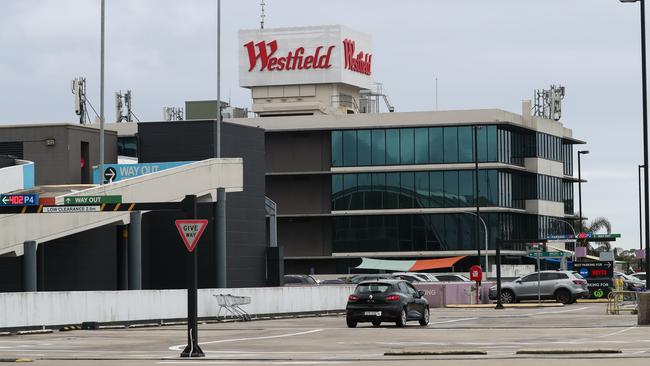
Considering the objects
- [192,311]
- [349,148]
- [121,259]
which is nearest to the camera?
[192,311]

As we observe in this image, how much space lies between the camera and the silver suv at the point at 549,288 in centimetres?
6172

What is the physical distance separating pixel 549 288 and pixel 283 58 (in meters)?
45.2

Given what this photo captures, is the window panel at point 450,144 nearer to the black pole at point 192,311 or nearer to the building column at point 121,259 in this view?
the building column at point 121,259

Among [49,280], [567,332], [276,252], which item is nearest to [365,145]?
[276,252]

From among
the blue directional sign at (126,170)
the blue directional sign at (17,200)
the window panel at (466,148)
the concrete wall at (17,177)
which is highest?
the window panel at (466,148)

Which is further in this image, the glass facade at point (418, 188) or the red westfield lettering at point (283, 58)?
the red westfield lettering at point (283, 58)

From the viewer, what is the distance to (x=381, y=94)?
10762 cm

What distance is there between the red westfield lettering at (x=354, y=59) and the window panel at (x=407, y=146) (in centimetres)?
705

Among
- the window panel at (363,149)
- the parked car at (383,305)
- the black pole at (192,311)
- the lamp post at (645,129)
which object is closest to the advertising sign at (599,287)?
the lamp post at (645,129)

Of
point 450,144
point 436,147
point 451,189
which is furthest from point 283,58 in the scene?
point 451,189

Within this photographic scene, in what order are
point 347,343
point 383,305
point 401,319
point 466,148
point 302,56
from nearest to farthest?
point 347,343 → point 401,319 → point 383,305 → point 466,148 → point 302,56

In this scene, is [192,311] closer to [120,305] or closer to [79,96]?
[120,305]

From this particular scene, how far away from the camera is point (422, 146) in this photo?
99.2 metres

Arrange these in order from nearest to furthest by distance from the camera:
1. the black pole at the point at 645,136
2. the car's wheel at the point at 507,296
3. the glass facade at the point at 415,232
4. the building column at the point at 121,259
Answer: the black pole at the point at 645,136 < the building column at the point at 121,259 < the car's wheel at the point at 507,296 < the glass facade at the point at 415,232
